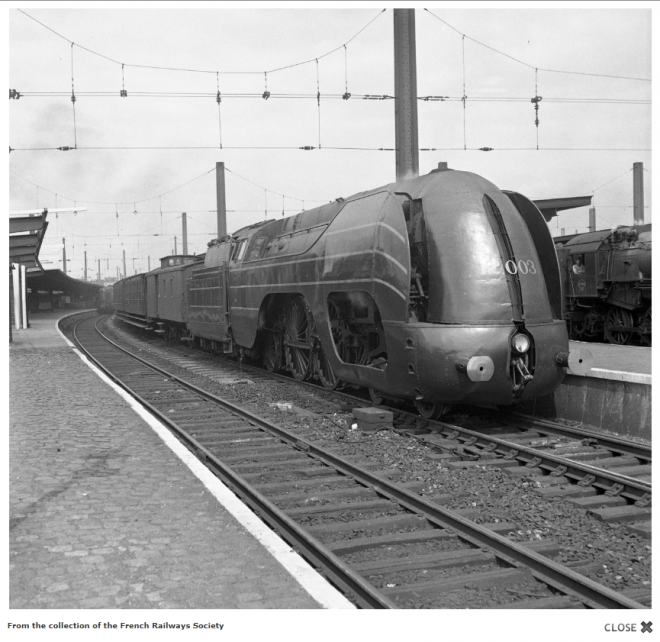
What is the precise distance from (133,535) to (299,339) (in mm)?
7075

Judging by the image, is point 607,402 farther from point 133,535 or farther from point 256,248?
point 256,248

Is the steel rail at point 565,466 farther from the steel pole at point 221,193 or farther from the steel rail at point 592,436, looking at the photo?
the steel pole at point 221,193

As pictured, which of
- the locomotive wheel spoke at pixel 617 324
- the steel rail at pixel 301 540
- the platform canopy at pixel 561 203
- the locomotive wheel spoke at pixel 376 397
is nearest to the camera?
the steel rail at pixel 301 540

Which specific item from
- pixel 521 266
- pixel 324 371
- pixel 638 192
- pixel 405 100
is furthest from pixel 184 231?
pixel 521 266

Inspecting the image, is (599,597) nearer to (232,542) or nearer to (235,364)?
(232,542)

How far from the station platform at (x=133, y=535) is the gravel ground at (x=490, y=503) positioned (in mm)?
755

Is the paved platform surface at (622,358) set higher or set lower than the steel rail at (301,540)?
higher

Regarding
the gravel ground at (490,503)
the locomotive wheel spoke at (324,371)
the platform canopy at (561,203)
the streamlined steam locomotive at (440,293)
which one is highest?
the platform canopy at (561,203)

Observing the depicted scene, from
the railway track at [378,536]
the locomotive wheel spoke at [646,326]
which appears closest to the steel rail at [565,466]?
the railway track at [378,536]

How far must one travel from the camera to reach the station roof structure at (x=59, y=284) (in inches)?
1698

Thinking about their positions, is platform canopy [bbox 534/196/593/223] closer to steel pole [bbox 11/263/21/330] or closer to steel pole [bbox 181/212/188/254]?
steel pole [bbox 11/263/21/330]

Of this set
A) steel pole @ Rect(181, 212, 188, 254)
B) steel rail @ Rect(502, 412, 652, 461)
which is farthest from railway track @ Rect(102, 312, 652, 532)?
steel pole @ Rect(181, 212, 188, 254)

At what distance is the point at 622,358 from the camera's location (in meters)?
10.7
